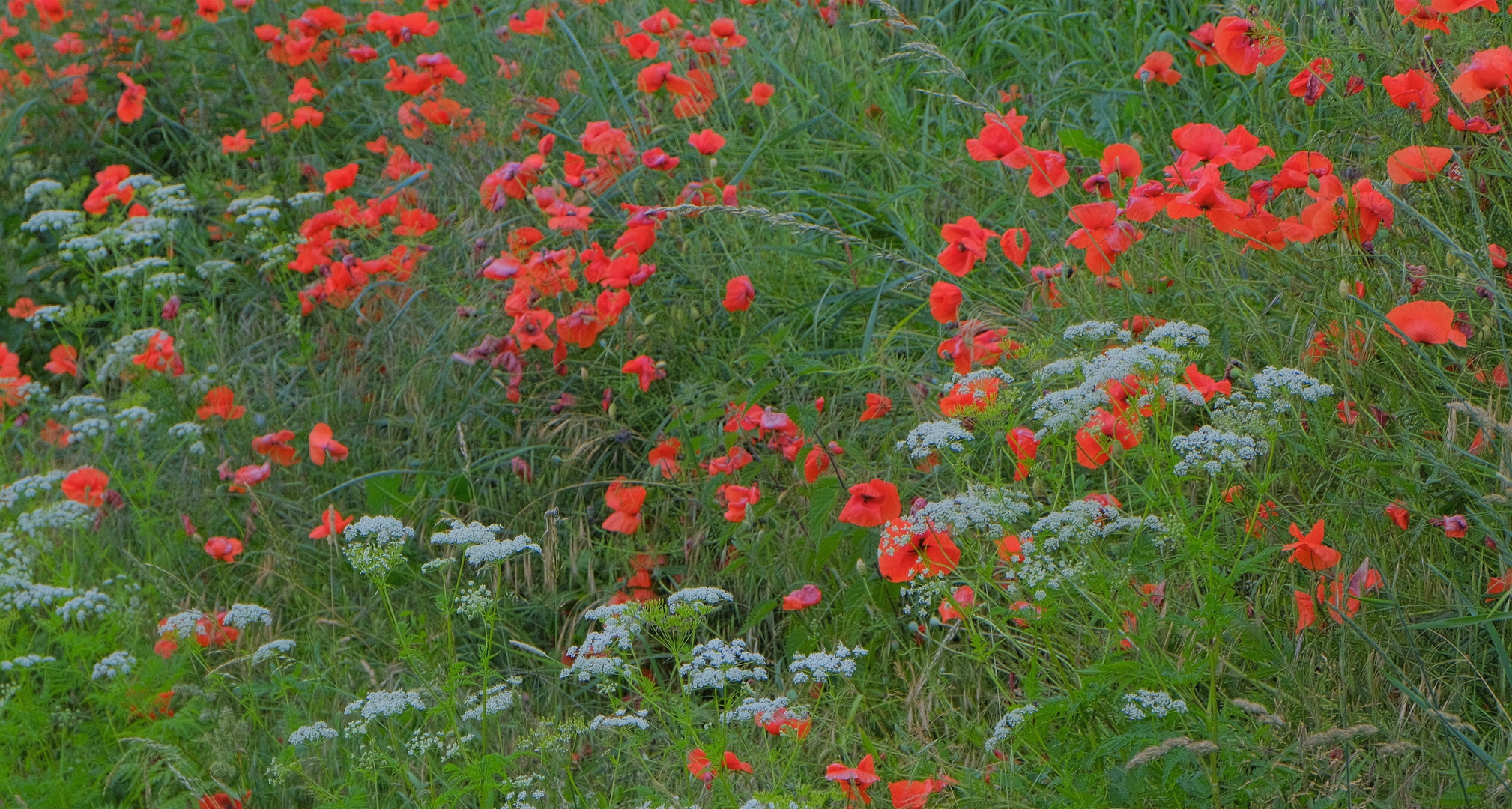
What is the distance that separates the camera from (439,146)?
14.3ft

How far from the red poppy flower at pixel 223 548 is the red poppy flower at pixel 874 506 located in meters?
1.58

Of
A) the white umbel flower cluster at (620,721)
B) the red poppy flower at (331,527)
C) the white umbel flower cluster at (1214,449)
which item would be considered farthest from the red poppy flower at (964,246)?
the red poppy flower at (331,527)

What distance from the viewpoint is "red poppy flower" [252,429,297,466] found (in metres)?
3.29

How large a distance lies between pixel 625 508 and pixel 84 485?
58.4 inches

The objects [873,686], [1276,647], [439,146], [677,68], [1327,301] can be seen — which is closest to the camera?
[1276,647]

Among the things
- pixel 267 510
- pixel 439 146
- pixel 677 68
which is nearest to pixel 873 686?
pixel 267 510

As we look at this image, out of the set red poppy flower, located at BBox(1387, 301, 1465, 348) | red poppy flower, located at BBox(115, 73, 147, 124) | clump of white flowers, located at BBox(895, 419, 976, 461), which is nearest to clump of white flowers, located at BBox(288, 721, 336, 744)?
clump of white flowers, located at BBox(895, 419, 976, 461)

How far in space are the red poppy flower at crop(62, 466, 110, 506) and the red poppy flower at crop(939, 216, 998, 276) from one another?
7.15 ft

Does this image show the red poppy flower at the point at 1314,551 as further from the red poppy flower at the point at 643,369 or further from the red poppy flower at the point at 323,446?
the red poppy flower at the point at 323,446

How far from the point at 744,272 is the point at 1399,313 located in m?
1.73

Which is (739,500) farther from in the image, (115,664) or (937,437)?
(115,664)

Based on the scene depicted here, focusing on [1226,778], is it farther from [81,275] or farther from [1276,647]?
[81,275]

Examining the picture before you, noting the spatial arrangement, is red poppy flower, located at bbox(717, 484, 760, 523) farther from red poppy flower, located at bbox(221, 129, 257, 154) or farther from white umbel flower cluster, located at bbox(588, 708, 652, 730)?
red poppy flower, located at bbox(221, 129, 257, 154)

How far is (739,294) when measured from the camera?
10.2 ft
